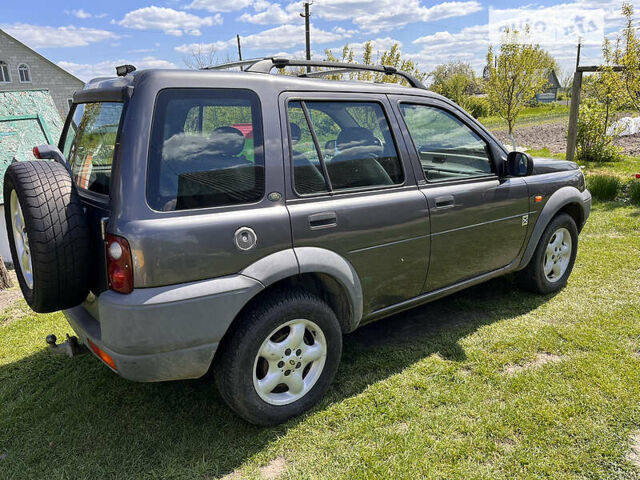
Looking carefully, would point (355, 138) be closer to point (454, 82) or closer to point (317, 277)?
point (317, 277)

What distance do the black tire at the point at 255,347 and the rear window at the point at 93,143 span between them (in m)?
1.01

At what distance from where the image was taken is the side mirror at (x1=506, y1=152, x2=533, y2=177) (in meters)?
3.77

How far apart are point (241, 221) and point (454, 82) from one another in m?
41.8

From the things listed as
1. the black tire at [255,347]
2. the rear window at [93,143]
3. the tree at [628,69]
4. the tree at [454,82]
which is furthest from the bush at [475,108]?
the black tire at [255,347]

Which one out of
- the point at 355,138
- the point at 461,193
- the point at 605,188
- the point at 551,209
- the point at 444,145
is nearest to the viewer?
the point at 355,138

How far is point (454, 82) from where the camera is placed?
40.4m

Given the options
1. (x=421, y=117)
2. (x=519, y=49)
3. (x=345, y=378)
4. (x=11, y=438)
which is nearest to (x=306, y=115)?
(x=421, y=117)

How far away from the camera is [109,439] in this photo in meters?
2.72

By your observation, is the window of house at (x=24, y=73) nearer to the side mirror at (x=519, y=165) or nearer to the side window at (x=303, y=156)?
the side window at (x=303, y=156)

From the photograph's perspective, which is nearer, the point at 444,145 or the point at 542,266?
the point at 444,145

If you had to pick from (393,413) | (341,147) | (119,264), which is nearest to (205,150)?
(119,264)

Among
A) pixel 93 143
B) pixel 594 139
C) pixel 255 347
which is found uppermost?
pixel 93 143

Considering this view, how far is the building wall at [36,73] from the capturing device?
40688mm

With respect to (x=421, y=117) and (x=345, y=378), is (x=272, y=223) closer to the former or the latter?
(x=345, y=378)
